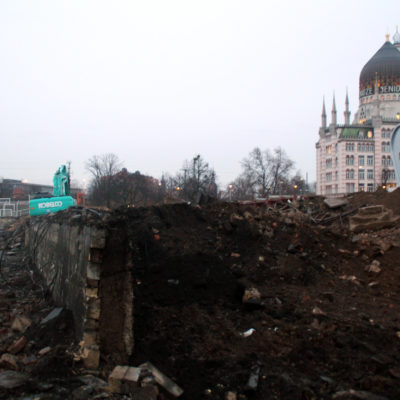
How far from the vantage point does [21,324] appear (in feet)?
23.1

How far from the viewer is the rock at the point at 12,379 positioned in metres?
→ 4.91

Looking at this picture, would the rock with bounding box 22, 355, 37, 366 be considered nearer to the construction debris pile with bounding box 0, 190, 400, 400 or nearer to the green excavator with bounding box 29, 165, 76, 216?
the construction debris pile with bounding box 0, 190, 400, 400

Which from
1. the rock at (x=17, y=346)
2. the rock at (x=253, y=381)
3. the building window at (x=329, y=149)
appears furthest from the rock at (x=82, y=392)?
the building window at (x=329, y=149)

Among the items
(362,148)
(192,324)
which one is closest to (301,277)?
(192,324)

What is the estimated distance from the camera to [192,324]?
6.38 m

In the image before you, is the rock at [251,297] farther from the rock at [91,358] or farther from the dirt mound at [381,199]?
the dirt mound at [381,199]

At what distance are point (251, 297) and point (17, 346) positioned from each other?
4.09m

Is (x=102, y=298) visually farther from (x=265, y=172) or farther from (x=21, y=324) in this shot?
(x=265, y=172)

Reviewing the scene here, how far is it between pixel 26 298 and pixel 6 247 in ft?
23.6

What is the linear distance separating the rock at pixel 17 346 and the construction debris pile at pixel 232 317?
2cm

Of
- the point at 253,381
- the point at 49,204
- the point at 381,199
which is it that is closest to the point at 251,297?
the point at 253,381

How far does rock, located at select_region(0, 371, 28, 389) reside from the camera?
4.91 meters

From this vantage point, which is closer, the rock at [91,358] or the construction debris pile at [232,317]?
the construction debris pile at [232,317]

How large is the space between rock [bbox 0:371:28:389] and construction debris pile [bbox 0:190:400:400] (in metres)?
0.03
